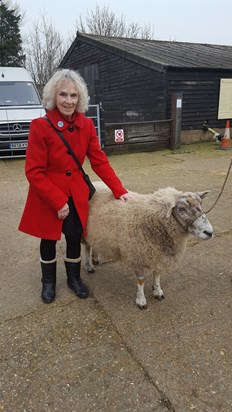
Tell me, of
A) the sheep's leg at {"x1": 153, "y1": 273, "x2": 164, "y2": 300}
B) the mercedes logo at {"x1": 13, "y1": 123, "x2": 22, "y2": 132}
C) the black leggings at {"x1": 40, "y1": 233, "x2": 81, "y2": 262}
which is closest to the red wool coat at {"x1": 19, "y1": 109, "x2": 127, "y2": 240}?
the black leggings at {"x1": 40, "y1": 233, "x2": 81, "y2": 262}

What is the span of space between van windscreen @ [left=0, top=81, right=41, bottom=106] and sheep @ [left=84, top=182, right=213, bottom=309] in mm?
8171

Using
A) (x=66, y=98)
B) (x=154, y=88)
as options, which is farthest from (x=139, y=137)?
(x=66, y=98)

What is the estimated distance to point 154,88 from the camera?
13.0 meters

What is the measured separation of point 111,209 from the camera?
3031mm

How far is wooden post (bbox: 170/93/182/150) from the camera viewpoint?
35.0 ft

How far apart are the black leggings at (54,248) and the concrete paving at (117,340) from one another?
393 mm

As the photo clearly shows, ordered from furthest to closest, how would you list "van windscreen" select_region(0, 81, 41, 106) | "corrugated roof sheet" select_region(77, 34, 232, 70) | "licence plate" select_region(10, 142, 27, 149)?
"corrugated roof sheet" select_region(77, 34, 232, 70) → "van windscreen" select_region(0, 81, 41, 106) → "licence plate" select_region(10, 142, 27, 149)

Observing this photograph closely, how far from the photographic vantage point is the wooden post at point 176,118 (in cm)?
1068

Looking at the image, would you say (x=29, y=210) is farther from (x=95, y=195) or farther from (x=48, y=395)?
(x=48, y=395)

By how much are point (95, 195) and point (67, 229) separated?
51 cm

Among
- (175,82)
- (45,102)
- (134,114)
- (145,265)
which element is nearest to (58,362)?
(145,265)

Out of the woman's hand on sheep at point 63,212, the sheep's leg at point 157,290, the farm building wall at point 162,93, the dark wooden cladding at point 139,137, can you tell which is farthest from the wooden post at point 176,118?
the woman's hand on sheep at point 63,212

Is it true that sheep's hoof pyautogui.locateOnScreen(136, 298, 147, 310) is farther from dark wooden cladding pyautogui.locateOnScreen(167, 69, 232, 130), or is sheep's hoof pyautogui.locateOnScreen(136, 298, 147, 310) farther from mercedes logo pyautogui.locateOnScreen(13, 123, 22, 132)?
dark wooden cladding pyautogui.locateOnScreen(167, 69, 232, 130)

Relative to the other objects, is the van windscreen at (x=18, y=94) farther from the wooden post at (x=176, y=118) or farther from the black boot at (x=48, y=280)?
the black boot at (x=48, y=280)
